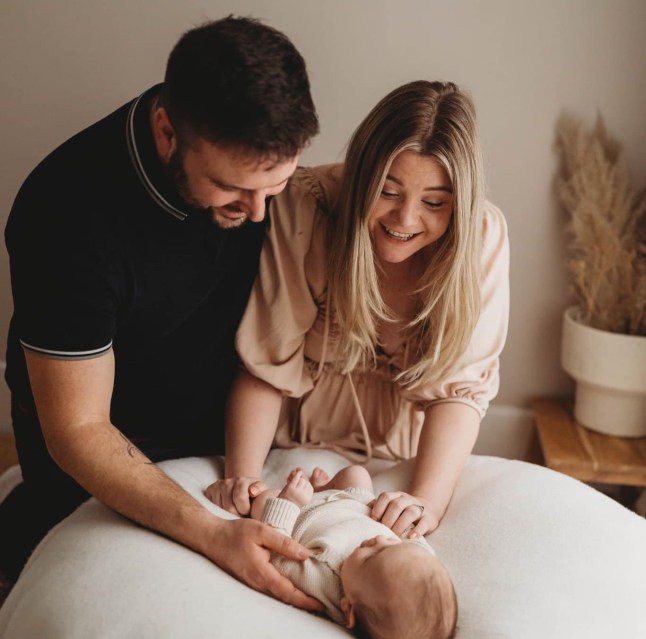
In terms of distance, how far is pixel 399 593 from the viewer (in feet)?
4.07

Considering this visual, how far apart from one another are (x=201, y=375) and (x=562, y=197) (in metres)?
1.12

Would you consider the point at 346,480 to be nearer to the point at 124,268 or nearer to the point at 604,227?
A: the point at 124,268

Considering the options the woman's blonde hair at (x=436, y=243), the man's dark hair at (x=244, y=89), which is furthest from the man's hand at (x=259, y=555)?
the man's dark hair at (x=244, y=89)

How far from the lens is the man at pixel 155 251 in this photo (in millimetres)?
1285

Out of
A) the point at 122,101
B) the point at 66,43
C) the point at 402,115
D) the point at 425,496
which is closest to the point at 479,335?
the point at 425,496

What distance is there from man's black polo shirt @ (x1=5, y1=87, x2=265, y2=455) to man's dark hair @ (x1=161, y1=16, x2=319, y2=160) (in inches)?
9.3

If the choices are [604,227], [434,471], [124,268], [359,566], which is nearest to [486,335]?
[434,471]

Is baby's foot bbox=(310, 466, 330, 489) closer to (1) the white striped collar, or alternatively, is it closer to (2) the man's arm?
(2) the man's arm

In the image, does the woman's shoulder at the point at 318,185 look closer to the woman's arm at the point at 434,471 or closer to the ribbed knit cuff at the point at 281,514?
the woman's arm at the point at 434,471

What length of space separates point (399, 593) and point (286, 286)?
2.42 feet

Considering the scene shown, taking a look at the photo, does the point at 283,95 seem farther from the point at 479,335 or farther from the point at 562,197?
the point at 562,197

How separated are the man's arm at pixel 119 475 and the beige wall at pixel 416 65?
1.08 m

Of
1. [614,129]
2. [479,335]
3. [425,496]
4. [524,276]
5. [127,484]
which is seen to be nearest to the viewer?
[127,484]

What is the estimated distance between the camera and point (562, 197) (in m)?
2.23
